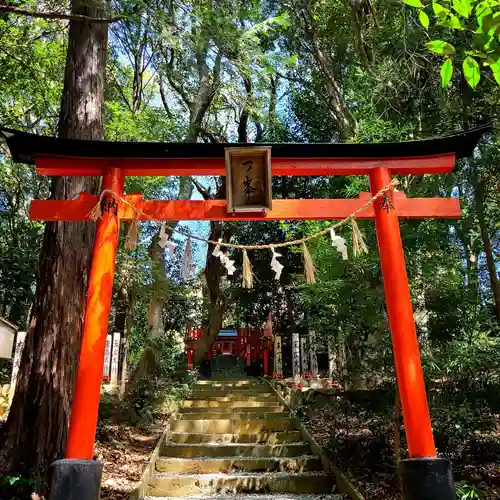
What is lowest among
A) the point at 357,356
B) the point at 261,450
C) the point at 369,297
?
the point at 261,450

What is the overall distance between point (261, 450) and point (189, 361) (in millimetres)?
8350

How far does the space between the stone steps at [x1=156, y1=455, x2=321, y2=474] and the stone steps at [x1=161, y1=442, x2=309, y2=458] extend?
1.24 feet

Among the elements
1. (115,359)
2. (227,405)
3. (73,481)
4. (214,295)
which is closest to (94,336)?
(73,481)

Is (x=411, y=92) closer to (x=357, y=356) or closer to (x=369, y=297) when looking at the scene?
(x=369, y=297)

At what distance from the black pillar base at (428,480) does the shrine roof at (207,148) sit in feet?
8.62

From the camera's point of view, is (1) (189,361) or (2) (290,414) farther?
(1) (189,361)

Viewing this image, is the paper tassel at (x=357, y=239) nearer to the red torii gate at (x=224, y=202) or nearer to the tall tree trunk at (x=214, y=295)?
the red torii gate at (x=224, y=202)

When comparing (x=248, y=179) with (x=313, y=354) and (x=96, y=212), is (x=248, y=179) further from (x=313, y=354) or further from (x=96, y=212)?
(x=313, y=354)

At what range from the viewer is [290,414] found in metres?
8.31

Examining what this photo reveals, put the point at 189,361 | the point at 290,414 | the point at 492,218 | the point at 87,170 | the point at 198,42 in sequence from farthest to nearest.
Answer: the point at 189,361 < the point at 290,414 < the point at 492,218 < the point at 198,42 < the point at 87,170

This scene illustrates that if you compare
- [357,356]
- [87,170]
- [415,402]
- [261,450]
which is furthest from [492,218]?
[87,170]

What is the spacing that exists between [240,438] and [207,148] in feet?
17.3

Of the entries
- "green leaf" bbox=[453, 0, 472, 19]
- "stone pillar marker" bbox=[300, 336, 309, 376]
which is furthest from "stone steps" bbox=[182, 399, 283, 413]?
"green leaf" bbox=[453, 0, 472, 19]

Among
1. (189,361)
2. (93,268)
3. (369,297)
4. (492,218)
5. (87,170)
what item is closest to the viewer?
(93,268)
